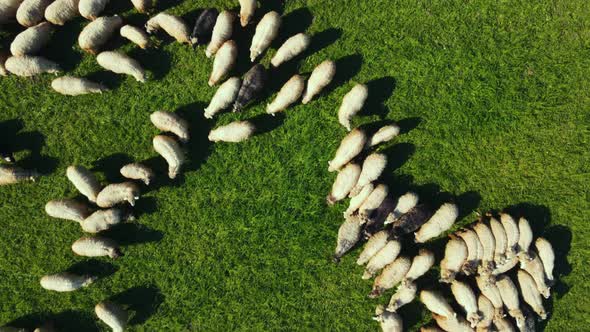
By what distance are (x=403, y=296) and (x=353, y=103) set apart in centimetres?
337

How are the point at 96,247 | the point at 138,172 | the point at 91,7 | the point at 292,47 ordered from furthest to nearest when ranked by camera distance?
1. the point at 96,247
2. the point at 138,172
3. the point at 292,47
4. the point at 91,7

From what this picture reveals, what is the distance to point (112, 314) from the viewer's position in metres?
7.88

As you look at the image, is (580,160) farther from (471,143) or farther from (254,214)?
(254,214)

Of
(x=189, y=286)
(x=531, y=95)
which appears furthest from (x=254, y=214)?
(x=531, y=95)

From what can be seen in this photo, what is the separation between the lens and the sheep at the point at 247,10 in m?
7.52

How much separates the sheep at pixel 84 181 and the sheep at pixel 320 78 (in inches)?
151

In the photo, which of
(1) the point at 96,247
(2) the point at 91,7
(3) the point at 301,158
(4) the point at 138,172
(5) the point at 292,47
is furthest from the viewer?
(3) the point at 301,158

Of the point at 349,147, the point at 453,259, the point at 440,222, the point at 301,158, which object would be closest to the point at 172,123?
the point at 301,158

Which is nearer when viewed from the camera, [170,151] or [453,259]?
[170,151]

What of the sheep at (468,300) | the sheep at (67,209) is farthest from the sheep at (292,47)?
the sheep at (468,300)

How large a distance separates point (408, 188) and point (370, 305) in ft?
7.13

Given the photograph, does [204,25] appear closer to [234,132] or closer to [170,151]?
[234,132]

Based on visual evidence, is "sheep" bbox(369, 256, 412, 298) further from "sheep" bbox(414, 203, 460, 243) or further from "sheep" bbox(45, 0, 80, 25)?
"sheep" bbox(45, 0, 80, 25)

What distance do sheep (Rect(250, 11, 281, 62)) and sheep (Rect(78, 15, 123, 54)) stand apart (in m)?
2.29
